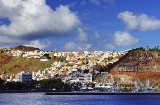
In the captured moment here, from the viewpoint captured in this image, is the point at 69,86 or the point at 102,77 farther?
the point at 102,77

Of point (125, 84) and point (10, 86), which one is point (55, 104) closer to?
point (10, 86)

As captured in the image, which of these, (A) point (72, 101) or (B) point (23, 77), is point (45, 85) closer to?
(B) point (23, 77)

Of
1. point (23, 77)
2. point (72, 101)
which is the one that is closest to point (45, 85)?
point (23, 77)

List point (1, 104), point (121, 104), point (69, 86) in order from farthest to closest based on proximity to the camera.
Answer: point (69, 86)
point (121, 104)
point (1, 104)

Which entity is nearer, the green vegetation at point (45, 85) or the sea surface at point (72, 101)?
the sea surface at point (72, 101)

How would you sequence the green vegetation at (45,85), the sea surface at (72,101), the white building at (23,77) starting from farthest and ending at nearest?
1. the white building at (23,77)
2. the green vegetation at (45,85)
3. the sea surface at (72,101)

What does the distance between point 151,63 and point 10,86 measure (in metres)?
63.7

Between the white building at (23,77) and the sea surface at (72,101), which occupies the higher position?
the white building at (23,77)

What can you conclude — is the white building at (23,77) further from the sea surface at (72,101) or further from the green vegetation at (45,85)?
the sea surface at (72,101)

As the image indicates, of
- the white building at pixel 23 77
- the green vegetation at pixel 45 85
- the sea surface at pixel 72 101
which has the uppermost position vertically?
the white building at pixel 23 77

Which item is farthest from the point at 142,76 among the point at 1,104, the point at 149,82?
the point at 1,104

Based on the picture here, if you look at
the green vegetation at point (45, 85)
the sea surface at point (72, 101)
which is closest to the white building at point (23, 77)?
the green vegetation at point (45, 85)

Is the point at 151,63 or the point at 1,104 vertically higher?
the point at 151,63

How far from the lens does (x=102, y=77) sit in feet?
652
